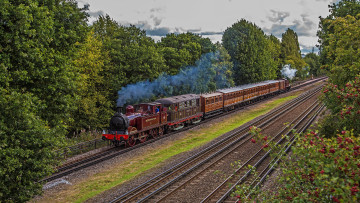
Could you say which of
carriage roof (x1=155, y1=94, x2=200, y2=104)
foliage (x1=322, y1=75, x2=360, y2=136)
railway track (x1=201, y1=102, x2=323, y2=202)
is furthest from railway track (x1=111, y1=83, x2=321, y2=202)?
foliage (x1=322, y1=75, x2=360, y2=136)

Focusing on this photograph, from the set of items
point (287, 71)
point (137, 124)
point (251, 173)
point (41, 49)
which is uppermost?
point (41, 49)

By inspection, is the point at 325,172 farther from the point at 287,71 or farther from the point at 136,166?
the point at 287,71

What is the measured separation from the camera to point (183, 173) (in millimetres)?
18312

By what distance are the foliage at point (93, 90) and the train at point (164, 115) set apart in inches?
296

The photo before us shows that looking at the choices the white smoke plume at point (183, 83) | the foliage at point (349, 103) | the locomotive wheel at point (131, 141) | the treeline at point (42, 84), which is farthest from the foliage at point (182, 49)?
the foliage at point (349, 103)

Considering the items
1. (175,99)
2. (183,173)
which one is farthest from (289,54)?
(183,173)

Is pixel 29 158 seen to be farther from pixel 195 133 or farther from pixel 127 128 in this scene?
pixel 195 133

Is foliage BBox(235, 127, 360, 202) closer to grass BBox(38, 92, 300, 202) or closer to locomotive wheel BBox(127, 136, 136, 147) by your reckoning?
grass BBox(38, 92, 300, 202)

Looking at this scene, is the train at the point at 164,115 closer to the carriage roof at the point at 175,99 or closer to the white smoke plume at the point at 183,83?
the carriage roof at the point at 175,99

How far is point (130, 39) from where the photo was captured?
4259 centimetres

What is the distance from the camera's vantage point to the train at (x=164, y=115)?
83.9 ft

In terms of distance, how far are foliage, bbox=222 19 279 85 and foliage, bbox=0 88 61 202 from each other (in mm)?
54419

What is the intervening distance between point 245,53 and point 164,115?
40.3 meters

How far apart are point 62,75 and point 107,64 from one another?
21.2 meters
